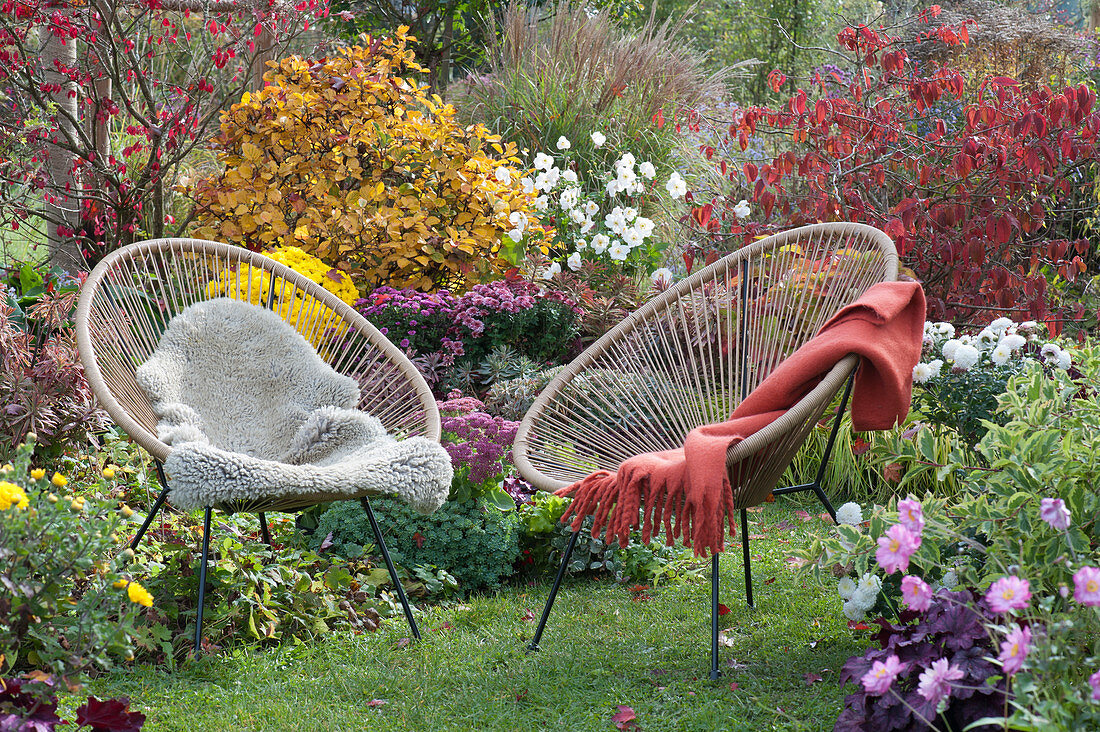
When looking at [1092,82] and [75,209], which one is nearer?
[75,209]

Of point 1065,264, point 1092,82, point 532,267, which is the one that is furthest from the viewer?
point 1092,82

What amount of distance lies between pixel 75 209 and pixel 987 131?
3794mm

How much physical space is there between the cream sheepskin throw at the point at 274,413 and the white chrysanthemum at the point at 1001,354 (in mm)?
1600

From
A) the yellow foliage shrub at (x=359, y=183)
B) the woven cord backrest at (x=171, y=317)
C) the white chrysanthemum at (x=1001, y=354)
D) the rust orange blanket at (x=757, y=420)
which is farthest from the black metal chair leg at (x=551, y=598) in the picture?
the yellow foliage shrub at (x=359, y=183)

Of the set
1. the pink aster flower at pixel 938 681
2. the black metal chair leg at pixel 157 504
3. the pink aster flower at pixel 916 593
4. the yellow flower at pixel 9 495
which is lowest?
the black metal chair leg at pixel 157 504

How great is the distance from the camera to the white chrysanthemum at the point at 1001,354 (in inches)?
105

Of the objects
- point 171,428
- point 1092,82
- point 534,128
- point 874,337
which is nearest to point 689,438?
point 874,337

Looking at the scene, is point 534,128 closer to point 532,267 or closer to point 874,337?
point 532,267

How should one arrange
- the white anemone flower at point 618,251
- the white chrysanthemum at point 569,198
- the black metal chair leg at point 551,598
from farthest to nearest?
the white chrysanthemum at point 569,198 < the white anemone flower at point 618,251 < the black metal chair leg at point 551,598

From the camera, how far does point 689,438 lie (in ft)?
6.52

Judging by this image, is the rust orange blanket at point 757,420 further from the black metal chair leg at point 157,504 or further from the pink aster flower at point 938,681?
the black metal chair leg at point 157,504

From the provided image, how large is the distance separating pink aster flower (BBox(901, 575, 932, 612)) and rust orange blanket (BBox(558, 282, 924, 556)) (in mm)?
540

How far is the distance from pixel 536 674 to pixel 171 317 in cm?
140

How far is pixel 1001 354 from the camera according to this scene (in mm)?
2680
